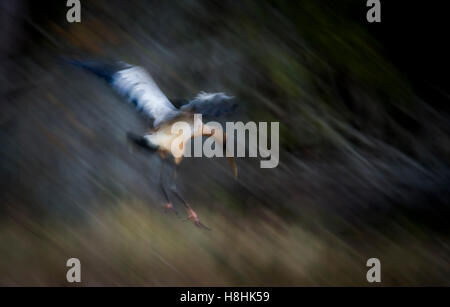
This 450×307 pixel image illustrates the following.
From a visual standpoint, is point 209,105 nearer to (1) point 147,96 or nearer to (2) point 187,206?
(1) point 147,96

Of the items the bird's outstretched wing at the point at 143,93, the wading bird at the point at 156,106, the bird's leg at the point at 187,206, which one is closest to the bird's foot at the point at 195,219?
the bird's leg at the point at 187,206

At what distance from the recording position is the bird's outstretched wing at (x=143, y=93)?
270 centimetres

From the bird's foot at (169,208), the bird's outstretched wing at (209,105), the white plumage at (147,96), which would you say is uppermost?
the white plumage at (147,96)

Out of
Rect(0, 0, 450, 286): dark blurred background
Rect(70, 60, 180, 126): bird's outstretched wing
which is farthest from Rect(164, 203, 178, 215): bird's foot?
Rect(70, 60, 180, 126): bird's outstretched wing

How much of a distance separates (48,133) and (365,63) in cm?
180

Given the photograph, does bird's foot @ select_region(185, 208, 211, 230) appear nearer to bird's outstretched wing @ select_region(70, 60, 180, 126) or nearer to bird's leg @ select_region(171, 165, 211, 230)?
bird's leg @ select_region(171, 165, 211, 230)

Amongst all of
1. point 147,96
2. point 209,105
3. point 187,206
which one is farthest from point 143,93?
point 187,206

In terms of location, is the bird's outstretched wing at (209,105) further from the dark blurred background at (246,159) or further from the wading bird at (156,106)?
the dark blurred background at (246,159)

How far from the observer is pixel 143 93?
106 inches

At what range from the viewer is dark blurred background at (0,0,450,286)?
3.01 metres

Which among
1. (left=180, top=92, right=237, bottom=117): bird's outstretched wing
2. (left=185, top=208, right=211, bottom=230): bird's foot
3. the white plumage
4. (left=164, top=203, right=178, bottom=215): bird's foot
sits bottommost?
(left=185, top=208, right=211, bottom=230): bird's foot

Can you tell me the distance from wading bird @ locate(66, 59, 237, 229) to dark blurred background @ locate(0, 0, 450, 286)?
0.81 ft

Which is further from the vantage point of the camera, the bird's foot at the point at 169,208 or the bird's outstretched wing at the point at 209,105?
the bird's foot at the point at 169,208

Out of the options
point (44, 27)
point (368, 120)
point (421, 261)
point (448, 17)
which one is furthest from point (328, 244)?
point (44, 27)
